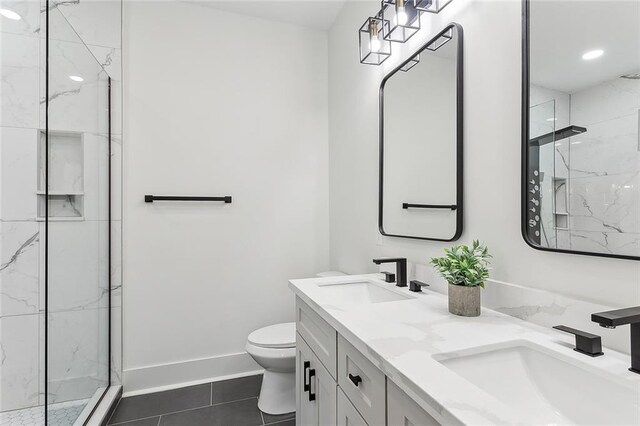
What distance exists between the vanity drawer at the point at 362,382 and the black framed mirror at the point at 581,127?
0.59 meters

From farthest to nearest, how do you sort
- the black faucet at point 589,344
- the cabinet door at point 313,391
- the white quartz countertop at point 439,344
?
the cabinet door at point 313,391, the black faucet at point 589,344, the white quartz countertop at point 439,344

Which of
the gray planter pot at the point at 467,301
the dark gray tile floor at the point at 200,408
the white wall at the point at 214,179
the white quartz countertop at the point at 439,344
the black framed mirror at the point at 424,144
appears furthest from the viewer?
the white wall at the point at 214,179

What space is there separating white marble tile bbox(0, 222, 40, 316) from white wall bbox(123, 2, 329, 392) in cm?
45

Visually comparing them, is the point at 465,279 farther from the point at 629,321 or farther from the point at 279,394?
the point at 279,394

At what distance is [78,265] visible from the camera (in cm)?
163

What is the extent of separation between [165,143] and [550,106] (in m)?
2.10

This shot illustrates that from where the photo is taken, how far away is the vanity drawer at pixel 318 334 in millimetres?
1073

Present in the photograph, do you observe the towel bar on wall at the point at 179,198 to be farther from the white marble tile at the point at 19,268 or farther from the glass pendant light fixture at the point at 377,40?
the glass pendant light fixture at the point at 377,40

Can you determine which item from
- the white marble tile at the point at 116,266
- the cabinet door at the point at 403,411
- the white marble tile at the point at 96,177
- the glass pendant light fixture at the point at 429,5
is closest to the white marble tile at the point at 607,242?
the cabinet door at the point at 403,411

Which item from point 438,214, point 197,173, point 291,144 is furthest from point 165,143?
point 438,214

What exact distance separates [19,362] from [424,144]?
7.81ft

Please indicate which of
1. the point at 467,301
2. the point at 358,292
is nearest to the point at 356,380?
the point at 467,301

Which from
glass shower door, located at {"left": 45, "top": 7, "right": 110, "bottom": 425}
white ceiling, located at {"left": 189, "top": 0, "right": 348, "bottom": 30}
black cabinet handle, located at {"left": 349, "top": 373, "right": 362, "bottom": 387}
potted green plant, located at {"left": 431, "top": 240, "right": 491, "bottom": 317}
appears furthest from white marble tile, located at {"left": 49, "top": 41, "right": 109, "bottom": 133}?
potted green plant, located at {"left": 431, "top": 240, "right": 491, "bottom": 317}

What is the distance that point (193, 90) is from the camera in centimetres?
223
